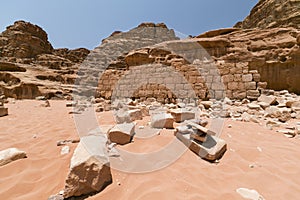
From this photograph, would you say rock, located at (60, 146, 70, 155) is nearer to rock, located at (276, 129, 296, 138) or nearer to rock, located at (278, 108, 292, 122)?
rock, located at (276, 129, 296, 138)

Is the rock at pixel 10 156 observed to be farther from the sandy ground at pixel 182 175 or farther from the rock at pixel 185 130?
the rock at pixel 185 130

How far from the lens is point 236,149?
2.01m

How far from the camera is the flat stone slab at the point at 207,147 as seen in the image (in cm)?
179

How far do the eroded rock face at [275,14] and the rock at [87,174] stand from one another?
18102 mm

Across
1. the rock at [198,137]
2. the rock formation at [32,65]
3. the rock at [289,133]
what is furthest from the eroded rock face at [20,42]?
the rock at [289,133]

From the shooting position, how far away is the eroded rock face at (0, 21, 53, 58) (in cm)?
3228

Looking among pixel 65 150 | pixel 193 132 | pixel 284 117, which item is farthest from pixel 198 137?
pixel 284 117

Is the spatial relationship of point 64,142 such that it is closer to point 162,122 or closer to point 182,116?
point 162,122

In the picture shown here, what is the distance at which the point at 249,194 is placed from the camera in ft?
4.12

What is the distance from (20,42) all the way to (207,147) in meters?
44.8

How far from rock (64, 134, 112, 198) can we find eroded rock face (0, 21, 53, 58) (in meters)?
40.7

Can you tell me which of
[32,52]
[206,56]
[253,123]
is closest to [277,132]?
[253,123]

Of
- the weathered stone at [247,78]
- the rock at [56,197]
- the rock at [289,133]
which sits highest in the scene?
the weathered stone at [247,78]

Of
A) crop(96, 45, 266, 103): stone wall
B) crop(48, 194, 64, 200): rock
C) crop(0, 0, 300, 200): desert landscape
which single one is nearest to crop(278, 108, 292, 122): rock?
crop(0, 0, 300, 200): desert landscape
